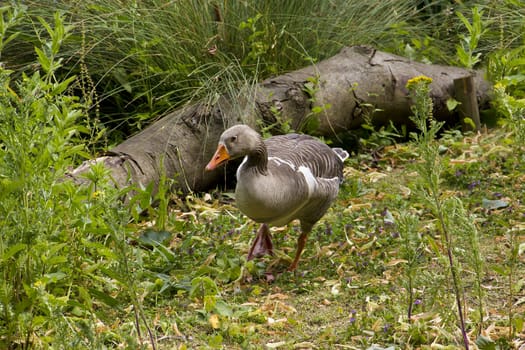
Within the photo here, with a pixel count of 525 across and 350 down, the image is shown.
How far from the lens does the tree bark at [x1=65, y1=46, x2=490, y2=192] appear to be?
577 cm

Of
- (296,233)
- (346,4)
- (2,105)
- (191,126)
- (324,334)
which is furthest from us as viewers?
(346,4)

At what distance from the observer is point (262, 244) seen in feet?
16.0

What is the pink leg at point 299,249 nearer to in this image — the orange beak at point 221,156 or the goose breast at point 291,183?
the goose breast at point 291,183

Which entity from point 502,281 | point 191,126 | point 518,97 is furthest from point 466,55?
point 502,281

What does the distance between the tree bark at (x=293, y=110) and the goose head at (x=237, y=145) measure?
36.7 inches

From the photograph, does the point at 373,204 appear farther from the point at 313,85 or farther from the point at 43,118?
the point at 43,118

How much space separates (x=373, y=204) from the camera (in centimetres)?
572

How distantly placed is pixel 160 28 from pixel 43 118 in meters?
3.28

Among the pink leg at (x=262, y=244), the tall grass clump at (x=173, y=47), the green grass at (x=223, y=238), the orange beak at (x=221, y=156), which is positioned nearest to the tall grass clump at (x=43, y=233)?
the green grass at (x=223, y=238)

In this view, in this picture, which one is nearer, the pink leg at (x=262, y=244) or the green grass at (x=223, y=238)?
the green grass at (x=223, y=238)

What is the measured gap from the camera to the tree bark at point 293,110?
577 cm

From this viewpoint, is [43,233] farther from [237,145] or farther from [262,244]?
[262,244]

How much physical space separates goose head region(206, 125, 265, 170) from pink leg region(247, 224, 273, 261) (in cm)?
59

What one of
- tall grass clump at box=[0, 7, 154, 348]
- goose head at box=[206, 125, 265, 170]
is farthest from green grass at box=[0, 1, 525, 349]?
goose head at box=[206, 125, 265, 170]
